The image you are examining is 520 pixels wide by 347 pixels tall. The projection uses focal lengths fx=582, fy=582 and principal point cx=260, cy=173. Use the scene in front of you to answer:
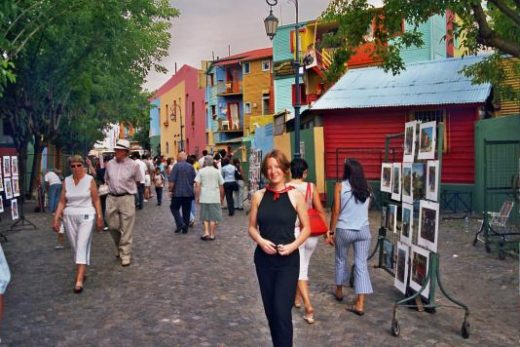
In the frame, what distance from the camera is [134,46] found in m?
25.6

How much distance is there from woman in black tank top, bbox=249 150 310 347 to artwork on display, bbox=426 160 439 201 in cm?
195

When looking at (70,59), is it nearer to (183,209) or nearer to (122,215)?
(183,209)

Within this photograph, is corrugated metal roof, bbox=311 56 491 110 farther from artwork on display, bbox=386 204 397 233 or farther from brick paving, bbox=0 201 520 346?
artwork on display, bbox=386 204 397 233

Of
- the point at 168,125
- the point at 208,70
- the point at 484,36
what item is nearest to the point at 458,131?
the point at 484,36

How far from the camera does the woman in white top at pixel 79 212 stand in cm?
758

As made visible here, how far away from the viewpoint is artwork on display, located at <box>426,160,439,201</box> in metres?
5.86

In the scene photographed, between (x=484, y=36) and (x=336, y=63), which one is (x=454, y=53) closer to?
(x=336, y=63)

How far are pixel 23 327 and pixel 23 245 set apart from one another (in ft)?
21.2

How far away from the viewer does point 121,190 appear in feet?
30.2

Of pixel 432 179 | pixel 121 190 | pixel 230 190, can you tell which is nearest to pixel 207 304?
pixel 432 179

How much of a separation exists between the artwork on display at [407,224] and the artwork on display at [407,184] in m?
0.08

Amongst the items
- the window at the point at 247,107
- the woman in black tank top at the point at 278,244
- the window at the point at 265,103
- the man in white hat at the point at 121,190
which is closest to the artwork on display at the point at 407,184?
the woman in black tank top at the point at 278,244

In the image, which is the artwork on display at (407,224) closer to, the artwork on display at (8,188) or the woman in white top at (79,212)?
the woman in white top at (79,212)

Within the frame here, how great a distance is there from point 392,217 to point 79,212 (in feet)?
13.3
